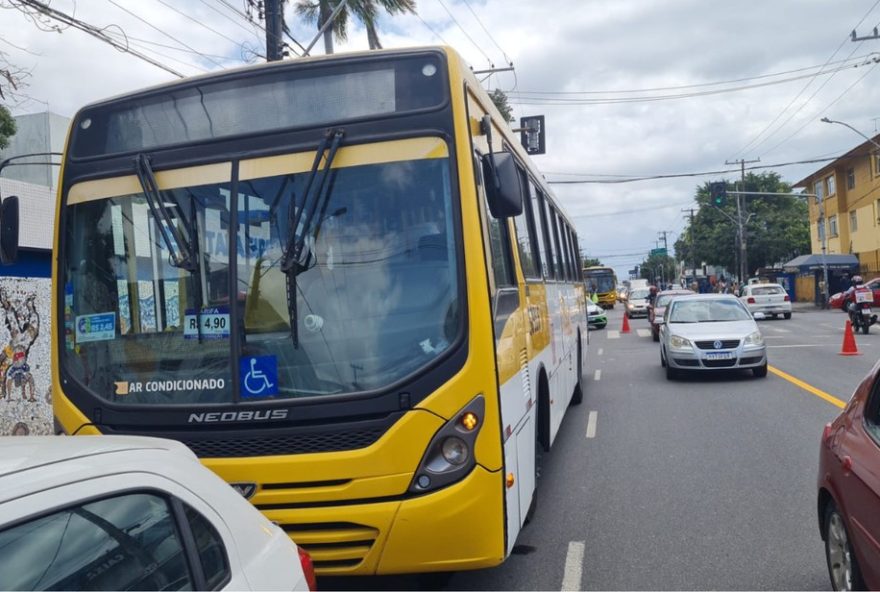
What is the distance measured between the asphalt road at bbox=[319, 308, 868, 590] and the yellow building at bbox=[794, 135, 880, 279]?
4138cm

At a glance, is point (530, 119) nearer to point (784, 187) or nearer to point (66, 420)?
point (66, 420)

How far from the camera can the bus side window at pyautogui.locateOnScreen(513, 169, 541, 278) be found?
6539 millimetres

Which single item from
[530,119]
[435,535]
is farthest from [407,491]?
[530,119]

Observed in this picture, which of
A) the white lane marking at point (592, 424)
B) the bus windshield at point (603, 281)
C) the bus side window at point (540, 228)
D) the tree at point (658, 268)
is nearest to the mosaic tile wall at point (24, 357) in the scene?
the bus side window at point (540, 228)

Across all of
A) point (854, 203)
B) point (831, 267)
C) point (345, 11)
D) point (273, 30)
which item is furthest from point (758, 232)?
point (273, 30)

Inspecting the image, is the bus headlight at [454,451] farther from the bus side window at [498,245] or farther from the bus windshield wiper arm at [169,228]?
the bus windshield wiper arm at [169,228]

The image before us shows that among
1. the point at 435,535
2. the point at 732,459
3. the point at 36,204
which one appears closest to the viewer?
the point at 435,535

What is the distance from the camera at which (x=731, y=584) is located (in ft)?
17.3

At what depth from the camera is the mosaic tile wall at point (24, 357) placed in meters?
11.0

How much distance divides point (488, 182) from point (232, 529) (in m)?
2.97

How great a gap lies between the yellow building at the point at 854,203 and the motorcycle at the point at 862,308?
2522 cm

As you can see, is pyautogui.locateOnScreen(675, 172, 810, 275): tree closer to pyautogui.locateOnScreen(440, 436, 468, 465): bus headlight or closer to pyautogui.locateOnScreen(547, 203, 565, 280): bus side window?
pyautogui.locateOnScreen(547, 203, 565, 280): bus side window

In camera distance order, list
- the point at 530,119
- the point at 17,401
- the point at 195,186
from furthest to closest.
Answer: the point at 530,119 → the point at 17,401 → the point at 195,186

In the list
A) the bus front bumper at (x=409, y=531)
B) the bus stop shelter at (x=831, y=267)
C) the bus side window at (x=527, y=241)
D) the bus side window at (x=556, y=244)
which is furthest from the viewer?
the bus stop shelter at (x=831, y=267)
